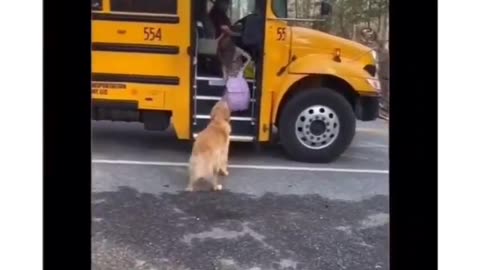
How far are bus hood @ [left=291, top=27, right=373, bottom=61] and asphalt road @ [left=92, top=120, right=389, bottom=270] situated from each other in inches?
11.0

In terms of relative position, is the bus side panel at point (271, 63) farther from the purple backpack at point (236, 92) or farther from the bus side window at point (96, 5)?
the bus side window at point (96, 5)

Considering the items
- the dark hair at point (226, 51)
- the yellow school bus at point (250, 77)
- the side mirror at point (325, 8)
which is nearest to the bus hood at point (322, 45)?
the yellow school bus at point (250, 77)

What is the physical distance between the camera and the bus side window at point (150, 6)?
2.75 metres

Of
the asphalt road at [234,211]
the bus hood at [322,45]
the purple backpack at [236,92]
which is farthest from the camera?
the purple backpack at [236,92]

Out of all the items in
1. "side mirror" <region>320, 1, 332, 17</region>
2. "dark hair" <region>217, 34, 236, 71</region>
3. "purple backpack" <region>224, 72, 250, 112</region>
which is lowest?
"purple backpack" <region>224, 72, 250, 112</region>

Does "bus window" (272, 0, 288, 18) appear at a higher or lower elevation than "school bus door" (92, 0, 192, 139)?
higher

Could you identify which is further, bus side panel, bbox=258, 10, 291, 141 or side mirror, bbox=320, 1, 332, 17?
bus side panel, bbox=258, 10, 291, 141

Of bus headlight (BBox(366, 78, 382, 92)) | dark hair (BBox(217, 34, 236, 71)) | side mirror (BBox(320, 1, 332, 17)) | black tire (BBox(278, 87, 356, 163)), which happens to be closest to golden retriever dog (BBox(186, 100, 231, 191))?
dark hair (BBox(217, 34, 236, 71))

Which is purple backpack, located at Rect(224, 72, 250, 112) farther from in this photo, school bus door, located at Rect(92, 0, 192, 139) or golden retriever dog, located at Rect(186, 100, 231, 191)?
school bus door, located at Rect(92, 0, 192, 139)

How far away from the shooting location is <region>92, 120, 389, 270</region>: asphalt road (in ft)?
6.86

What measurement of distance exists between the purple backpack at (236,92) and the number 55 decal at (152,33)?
392mm

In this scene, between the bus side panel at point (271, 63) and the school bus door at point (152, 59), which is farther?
the bus side panel at point (271, 63)

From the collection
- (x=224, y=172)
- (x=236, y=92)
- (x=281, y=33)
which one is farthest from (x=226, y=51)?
(x=224, y=172)

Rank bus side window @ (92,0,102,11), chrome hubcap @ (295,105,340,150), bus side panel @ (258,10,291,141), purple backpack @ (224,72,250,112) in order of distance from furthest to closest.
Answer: chrome hubcap @ (295,105,340,150)
bus side panel @ (258,10,291,141)
purple backpack @ (224,72,250,112)
bus side window @ (92,0,102,11)
